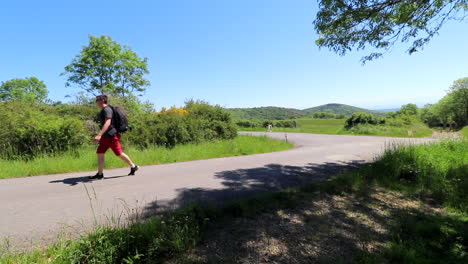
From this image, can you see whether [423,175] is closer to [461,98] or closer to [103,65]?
[103,65]

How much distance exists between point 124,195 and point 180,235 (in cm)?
225

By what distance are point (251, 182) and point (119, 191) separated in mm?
2911

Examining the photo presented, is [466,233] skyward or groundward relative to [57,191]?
groundward

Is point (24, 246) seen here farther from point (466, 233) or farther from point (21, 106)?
point (21, 106)

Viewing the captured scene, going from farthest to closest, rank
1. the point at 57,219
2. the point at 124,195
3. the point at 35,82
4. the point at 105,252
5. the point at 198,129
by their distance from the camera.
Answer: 1. the point at 35,82
2. the point at 198,129
3. the point at 124,195
4. the point at 57,219
5. the point at 105,252

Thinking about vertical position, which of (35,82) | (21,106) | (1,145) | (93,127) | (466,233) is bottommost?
(466,233)

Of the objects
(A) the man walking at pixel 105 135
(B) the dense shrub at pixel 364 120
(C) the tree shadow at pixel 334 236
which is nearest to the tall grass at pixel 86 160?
(A) the man walking at pixel 105 135

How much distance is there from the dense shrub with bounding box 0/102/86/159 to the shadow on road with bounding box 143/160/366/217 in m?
6.02

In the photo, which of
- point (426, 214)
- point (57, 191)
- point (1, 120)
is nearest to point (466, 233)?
point (426, 214)

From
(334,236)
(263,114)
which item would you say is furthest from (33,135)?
(263,114)

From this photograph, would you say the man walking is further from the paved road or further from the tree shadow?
the tree shadow

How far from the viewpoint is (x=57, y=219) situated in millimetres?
3182

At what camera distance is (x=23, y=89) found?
41406 millimetres

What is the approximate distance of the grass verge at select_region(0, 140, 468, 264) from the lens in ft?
7.48
